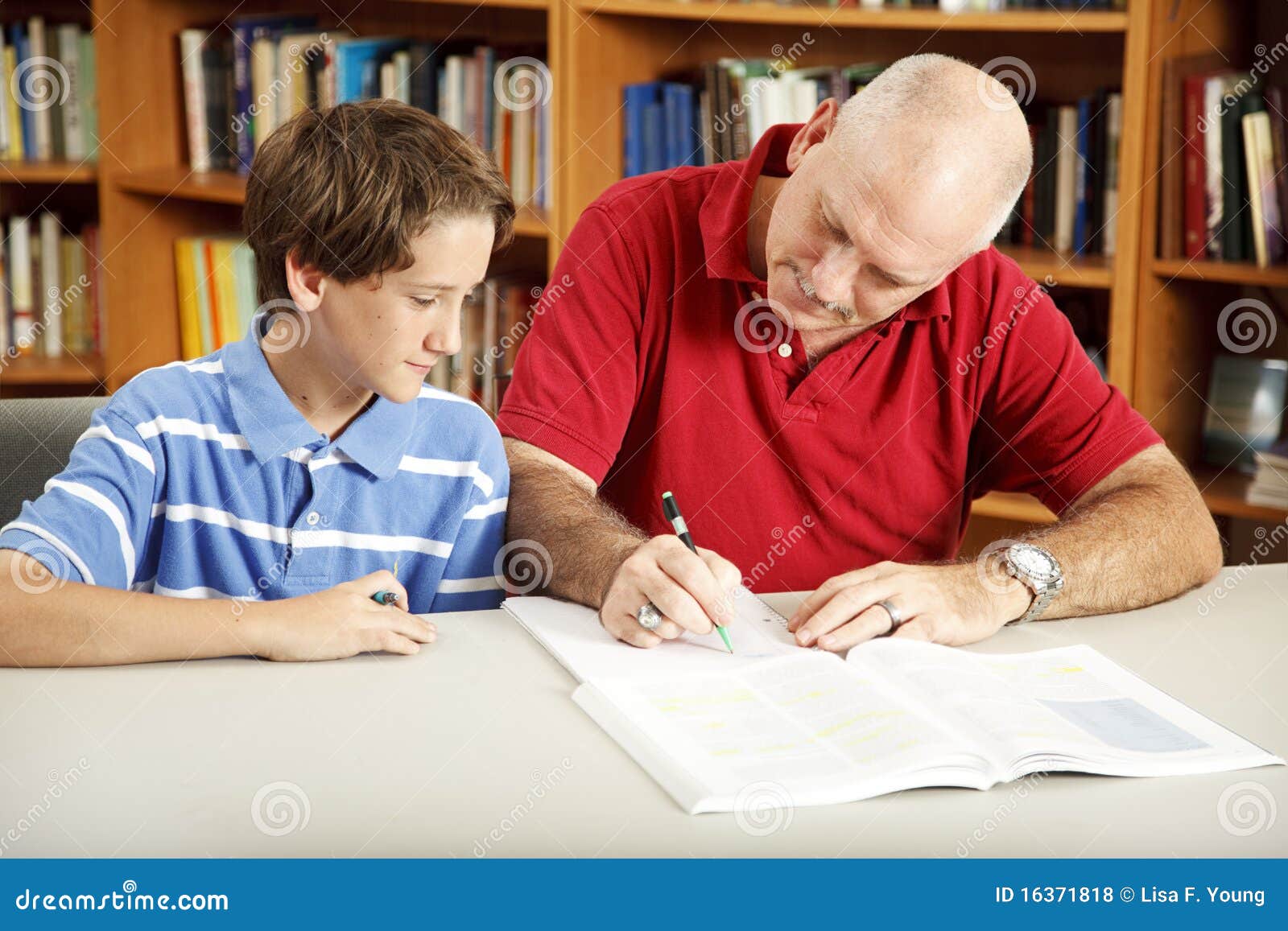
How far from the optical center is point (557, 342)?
5.00 ft

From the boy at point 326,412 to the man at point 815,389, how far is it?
0.43 ft

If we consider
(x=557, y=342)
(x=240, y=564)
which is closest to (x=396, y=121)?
(x=557, y=342)

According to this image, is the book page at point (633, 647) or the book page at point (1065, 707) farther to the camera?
the book page at point (633, 647)

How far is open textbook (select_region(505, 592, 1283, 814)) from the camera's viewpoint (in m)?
0.94

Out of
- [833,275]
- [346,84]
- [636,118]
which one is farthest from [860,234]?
[346,84]

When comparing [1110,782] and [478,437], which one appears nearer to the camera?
[1110,782]

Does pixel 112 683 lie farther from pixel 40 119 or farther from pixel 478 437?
pixel 40 119

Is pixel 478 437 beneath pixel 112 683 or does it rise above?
above

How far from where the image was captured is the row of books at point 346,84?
2.68 metres

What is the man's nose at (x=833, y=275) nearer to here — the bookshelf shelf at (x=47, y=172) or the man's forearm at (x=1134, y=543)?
the man's forearm at (x=1134, y=543)

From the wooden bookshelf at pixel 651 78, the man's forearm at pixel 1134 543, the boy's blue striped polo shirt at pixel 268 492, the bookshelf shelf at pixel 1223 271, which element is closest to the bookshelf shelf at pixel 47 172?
the wooden bookshelf at pixel 651 78

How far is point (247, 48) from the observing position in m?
2.93
